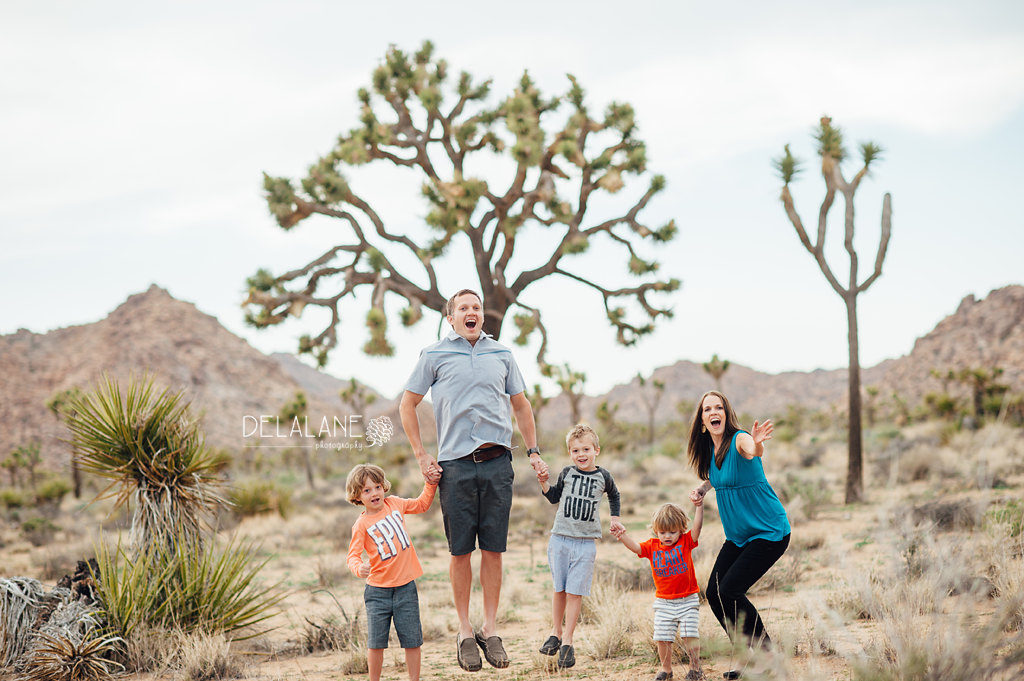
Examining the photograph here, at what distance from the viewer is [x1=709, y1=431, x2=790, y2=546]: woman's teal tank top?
417 cm

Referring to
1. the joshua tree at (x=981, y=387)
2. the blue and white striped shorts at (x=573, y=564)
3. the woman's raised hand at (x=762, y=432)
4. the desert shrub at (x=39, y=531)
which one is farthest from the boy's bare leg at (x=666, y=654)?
the joshua tree at (x=981, y=387)

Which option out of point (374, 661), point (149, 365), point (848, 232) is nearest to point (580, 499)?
point (374, 661)

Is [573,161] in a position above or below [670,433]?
above

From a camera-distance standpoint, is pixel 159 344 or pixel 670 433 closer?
pixel 670 433

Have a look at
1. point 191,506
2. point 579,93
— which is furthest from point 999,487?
point 191,506

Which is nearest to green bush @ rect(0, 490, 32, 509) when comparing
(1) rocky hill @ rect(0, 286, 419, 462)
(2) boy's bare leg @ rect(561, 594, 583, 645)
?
(2) boy's bare leg @ rect(561, 594, 583, 645)

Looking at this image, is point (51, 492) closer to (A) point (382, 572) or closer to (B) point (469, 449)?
(A) point (382, 572)

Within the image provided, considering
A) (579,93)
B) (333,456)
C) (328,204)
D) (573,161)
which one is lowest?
(333,456)

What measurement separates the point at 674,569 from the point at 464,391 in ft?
5.25

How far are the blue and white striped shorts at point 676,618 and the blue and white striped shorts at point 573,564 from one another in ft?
1.52

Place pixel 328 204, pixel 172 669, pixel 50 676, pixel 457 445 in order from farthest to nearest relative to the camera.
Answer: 1. pixel 328 204
2. pixel 172 669
3. pixel 50 676
4. pixel 457 445

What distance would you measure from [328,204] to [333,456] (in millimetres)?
22873

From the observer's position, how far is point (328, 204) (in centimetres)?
1329

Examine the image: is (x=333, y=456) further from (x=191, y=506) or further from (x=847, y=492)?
(x=191, y=506)
